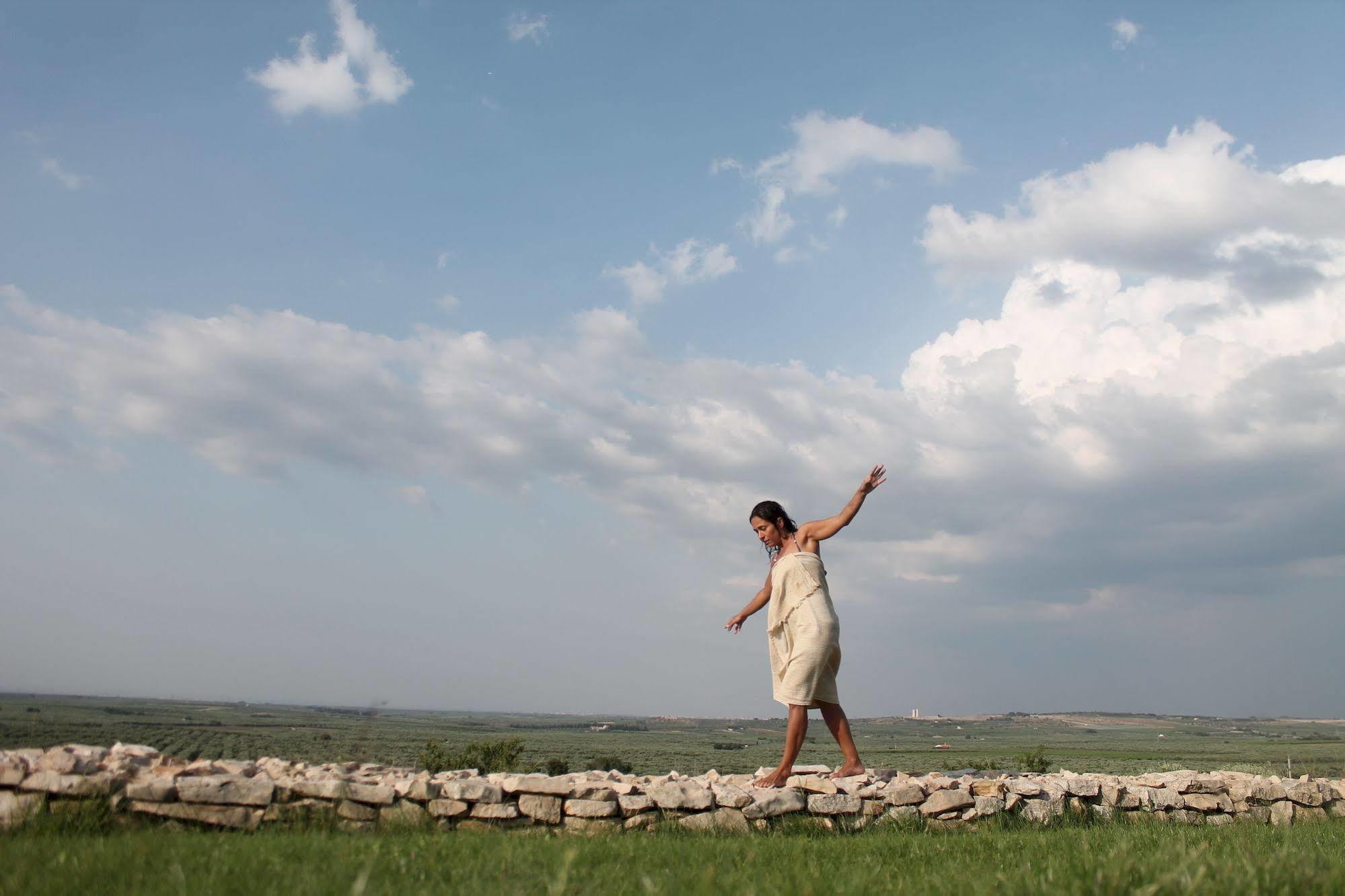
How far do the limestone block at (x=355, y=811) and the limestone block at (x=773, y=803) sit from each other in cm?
262

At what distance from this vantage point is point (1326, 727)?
92.4m

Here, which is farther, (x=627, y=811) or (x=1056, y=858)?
(x=627, y=811)

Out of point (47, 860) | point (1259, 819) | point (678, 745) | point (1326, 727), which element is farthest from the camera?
point (1326, 727)

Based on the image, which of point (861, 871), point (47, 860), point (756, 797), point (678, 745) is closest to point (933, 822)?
point (756, 797)

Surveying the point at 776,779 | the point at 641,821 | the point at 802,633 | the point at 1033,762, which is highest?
the point at 802,633

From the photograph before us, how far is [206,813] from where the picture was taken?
5.34 metres

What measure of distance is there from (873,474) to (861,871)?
4.25 m

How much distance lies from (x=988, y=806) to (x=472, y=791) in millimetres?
4242

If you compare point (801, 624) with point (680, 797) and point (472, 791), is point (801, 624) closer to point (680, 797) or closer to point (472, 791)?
point (680, 797)

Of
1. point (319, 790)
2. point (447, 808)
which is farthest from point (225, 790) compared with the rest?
point (447, 808)

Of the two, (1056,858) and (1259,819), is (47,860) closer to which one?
(1056,858)

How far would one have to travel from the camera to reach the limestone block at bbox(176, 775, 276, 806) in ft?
17.4

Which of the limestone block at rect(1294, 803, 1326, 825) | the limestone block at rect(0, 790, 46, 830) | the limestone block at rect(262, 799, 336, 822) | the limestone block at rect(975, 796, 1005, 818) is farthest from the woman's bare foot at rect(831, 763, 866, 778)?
the limestone block at rect(0, 790, 46, 830)

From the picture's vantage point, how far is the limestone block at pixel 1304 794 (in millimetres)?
8586
